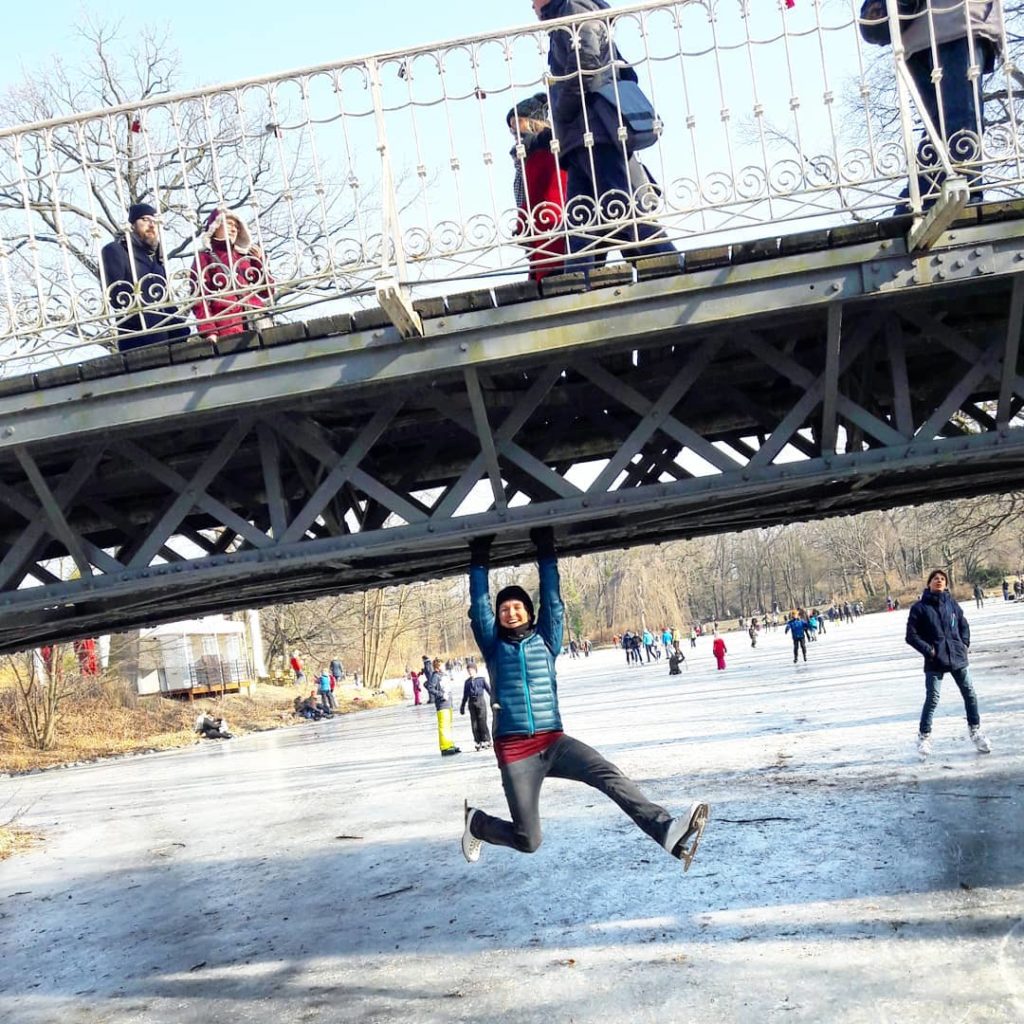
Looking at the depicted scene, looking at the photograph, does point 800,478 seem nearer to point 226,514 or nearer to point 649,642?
point 226,514

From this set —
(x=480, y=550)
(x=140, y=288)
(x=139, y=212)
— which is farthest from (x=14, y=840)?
(x=480, y=550)

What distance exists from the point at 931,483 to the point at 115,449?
5.62 m

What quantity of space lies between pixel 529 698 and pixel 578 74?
11.5ft

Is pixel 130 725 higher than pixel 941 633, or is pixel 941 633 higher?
pixel 941 633

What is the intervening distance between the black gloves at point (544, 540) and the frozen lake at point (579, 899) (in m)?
2.55

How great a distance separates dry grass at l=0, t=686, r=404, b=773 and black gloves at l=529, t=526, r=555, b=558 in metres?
27.7

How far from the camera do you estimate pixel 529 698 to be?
641 cm

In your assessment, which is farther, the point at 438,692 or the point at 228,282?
the point at 438,692

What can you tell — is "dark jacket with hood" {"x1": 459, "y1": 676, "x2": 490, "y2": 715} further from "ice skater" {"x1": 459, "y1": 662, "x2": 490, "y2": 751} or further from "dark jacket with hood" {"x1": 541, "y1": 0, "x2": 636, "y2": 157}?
"dark jacket with hood" {"x1": 541, "y1": 0, "x2": 636, "y2": 157}

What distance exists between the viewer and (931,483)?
8039 mm

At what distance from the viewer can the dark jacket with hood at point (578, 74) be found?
6.15 m

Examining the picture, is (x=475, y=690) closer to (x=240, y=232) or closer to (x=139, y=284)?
(x=240, y=232)

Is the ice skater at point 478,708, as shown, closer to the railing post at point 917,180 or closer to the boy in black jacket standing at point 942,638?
the boy in black jacket standing at point 942,638

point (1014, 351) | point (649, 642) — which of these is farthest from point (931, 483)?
point (649, 642)
